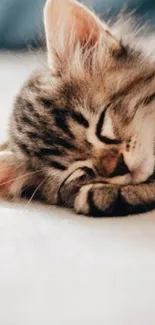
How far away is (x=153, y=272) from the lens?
2.79 feet

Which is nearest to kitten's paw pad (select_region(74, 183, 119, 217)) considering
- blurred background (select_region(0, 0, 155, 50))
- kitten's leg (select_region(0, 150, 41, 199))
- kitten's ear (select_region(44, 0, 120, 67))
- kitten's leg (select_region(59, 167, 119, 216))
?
kitten's leg (select_region(59, 167, 119, 216))

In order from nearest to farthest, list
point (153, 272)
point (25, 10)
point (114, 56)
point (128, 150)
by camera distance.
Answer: point (153, 272) < point (128, 150) < point (114, 56) < point (25, 10)

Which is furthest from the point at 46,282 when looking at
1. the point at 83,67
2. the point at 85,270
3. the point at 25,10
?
the point at 25,10

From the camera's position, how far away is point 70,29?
1.19 meters

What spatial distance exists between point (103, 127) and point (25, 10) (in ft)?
2.75

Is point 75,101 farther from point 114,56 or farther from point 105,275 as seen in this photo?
point 105,275

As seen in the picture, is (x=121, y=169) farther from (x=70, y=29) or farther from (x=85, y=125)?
(x=70, y=29)

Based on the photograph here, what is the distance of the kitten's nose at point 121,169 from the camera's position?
1.08m

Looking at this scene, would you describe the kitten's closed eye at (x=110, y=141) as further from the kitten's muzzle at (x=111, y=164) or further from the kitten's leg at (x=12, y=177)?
the kitten's leg at (x=12, y=177)

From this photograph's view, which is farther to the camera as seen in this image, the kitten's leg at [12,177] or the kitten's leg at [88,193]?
the kitten's leg at [12,177]

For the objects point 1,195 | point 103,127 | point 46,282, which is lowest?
point 1,195

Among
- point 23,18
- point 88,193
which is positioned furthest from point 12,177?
point 23,18

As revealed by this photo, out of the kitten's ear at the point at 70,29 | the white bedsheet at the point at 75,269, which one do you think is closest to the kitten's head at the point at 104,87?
the kitten's ear at the point at 70,29

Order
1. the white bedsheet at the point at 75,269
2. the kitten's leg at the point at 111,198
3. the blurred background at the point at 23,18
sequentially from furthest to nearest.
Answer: the blurred background at the point at 23,18 < the kitten's leg at the point at 111,198 < the white bedsheet at the point at 75,269
